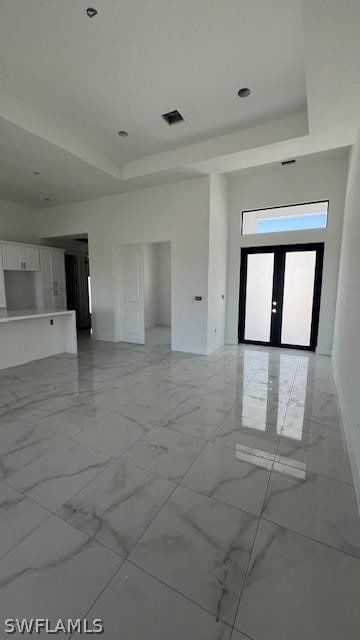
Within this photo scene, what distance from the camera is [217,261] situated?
5305 millimetres

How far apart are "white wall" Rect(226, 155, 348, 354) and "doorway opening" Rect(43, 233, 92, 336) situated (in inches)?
177

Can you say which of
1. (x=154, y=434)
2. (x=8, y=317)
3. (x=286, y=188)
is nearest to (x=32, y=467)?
(x=154, y=434)

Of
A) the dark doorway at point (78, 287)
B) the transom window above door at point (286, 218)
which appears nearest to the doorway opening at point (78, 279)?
the dark doorway at point (78, 287)

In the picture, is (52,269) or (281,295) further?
(52,269)

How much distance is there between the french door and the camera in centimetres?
521

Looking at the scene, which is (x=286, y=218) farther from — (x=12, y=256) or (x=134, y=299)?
(x=12, y=256)

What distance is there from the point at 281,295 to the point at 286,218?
1.53 m

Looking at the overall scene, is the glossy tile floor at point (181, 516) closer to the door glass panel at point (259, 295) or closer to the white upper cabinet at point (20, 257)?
the door glass panel at point (259, 295)

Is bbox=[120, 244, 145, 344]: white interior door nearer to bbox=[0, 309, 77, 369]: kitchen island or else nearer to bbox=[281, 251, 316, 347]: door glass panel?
bbox=[0, 309, 77, 369]: kitchen island

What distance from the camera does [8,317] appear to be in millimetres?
3945

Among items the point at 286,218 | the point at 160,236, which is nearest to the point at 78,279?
the point at 160,236

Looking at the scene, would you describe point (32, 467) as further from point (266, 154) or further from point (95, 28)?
point (266, 154)

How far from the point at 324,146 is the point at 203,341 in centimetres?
353

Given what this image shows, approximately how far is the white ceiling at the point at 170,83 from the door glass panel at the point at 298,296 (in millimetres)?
1989
